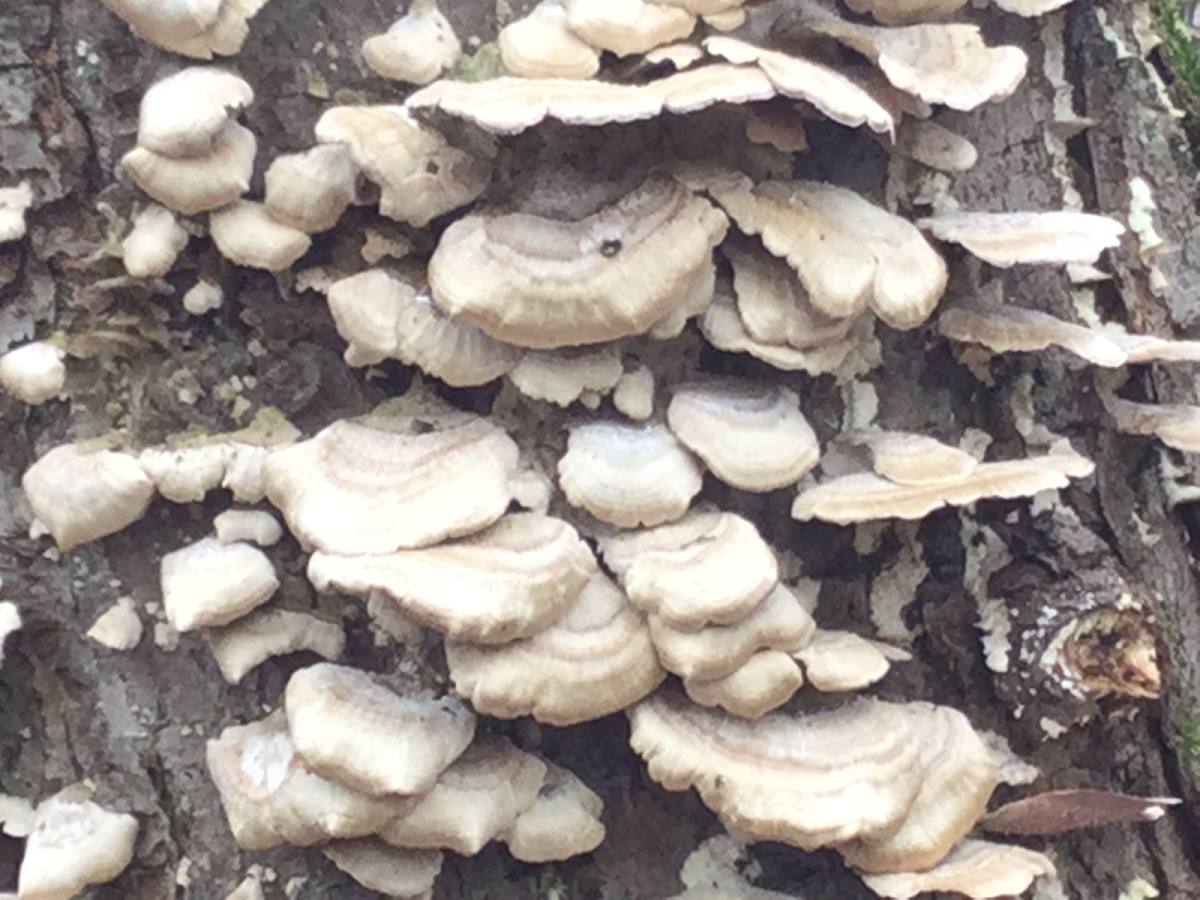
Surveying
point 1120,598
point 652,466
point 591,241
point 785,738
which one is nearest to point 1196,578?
point 1120,598

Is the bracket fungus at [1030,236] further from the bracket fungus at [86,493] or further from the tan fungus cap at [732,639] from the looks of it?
the bracket fungus at [86,493]

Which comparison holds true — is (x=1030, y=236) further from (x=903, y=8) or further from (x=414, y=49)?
(x=414, y=49)

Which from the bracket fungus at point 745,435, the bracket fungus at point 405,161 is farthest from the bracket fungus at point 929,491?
the bracket fungus at point 405,161

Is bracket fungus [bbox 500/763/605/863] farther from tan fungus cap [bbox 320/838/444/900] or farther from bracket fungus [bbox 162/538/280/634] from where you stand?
bracket fungus [bbox 162/538/280/634]

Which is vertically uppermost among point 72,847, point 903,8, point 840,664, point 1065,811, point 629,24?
point 903,8

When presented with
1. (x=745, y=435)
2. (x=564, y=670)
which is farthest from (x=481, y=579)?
(x=745, y=435)

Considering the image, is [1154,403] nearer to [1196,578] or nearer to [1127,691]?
[1196,578]
